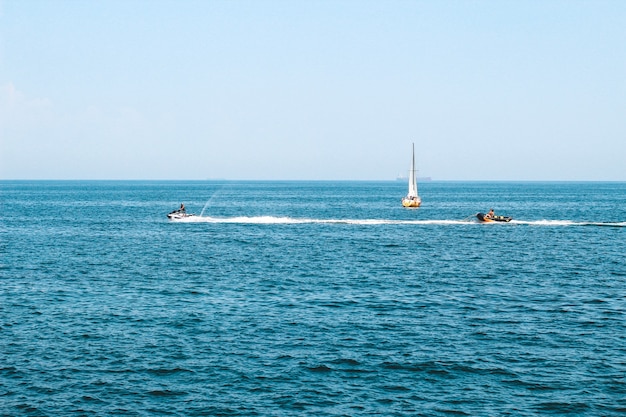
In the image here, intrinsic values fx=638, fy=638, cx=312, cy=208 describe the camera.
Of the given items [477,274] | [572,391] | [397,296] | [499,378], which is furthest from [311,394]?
[477,274]

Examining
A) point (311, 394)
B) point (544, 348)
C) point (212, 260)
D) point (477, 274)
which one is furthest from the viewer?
point (212, 260)

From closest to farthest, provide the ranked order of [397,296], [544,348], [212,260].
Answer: [544,348] → [397,296] → [212,260]

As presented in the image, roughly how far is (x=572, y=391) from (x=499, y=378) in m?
3.95

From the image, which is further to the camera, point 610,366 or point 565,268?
point 565,268

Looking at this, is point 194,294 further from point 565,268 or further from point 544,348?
point 565,268

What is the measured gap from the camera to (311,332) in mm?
45938

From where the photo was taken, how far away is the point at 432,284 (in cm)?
6575

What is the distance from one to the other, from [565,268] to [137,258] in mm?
53890

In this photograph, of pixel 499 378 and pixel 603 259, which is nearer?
pixel 499 378

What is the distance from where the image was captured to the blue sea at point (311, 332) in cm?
3384

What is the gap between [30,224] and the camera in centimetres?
13550

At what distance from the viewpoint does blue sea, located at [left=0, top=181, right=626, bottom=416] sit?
33844mm

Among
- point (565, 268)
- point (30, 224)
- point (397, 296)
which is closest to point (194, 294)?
point (397, 296)

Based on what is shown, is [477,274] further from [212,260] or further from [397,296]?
[212,260]
